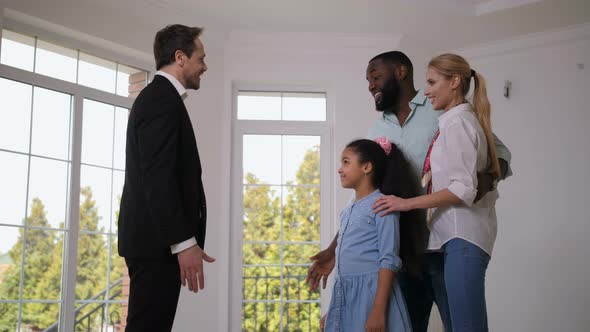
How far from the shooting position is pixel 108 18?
14.5 ft

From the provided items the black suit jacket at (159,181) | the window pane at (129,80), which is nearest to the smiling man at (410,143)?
the black suit jacket at (159,181)

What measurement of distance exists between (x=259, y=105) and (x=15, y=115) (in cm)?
200

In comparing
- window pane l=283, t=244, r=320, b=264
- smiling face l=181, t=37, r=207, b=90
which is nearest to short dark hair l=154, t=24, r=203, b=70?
smiling face l=181, t=37, r=207, b=90

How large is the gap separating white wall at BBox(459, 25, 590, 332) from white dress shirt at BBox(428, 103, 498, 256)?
3110 millimetres

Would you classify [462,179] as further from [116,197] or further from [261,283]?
[261,283]

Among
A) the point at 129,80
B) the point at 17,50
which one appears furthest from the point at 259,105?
the point at 17,50

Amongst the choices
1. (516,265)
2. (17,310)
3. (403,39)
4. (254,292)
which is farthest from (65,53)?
(516,265)

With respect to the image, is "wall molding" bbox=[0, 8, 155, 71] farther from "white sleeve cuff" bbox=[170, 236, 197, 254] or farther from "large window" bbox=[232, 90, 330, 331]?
"white sleeve cuff" bbox=[170, 236, 197, 254]

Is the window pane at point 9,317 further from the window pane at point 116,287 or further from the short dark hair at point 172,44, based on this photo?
the short dark hair at point 172,44

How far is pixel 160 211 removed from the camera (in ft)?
6.20

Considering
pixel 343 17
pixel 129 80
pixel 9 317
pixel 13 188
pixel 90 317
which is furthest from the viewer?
pixel 343 17

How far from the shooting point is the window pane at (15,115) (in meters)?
3.83

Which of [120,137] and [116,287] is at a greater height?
[120,137]

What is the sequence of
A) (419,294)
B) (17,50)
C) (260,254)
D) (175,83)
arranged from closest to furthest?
1. (175,83)
2. (419,294)
3. (17,50)
4. (260,254)
